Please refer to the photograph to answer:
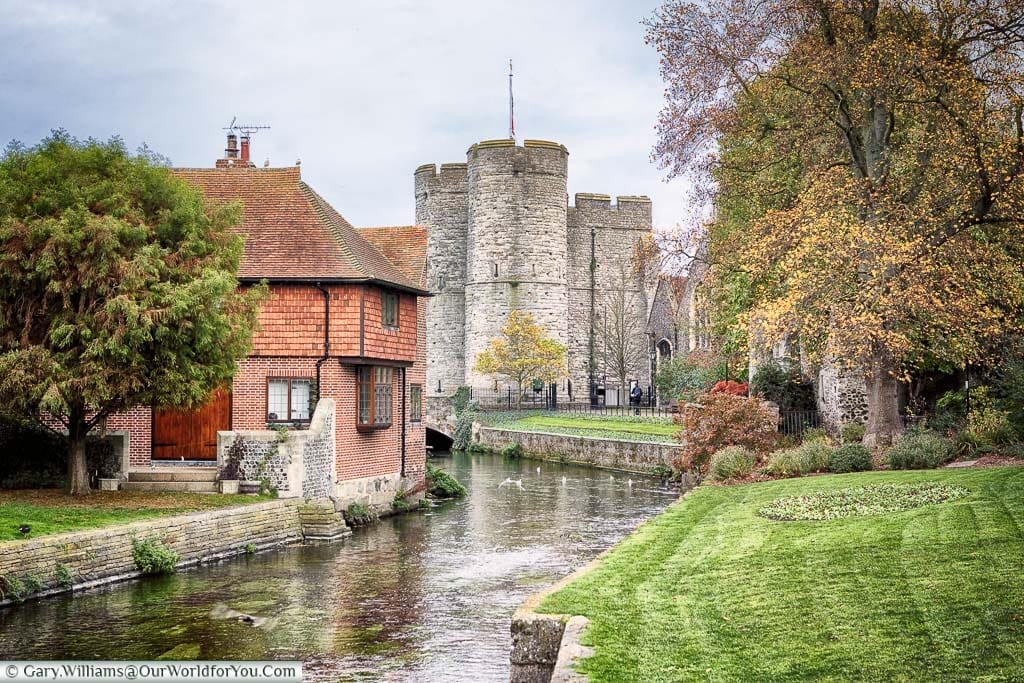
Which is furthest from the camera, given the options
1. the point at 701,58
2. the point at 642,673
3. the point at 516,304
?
the point at 516,304

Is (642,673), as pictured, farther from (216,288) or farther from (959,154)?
(959,154)

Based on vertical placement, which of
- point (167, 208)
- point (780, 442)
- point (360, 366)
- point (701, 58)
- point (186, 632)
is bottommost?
point (186, 632)

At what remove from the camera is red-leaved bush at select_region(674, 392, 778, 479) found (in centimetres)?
2705

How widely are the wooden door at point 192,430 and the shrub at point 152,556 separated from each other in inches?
299

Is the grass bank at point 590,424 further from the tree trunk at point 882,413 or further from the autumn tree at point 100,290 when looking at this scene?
the autumn tree at point 100,290

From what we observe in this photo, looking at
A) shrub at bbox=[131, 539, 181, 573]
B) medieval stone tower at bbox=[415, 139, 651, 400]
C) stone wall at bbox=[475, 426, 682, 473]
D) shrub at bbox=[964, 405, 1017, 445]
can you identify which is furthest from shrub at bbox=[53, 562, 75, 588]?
medieval stone tower at bbox=[415, 139, 651, 400]

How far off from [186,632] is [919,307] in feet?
47.2

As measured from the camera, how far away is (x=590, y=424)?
51.5 meters

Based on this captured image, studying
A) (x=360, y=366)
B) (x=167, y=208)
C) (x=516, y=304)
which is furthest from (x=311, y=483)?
(x=516, y=304)

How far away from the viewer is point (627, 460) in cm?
4059

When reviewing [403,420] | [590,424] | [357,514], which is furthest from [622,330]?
[357,514]

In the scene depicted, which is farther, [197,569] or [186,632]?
[197,569]

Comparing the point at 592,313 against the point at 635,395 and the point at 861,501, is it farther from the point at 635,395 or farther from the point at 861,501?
the point at 861,501

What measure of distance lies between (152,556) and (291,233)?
10.8 m
